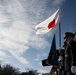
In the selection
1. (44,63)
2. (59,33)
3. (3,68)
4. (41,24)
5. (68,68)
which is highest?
(3,68)

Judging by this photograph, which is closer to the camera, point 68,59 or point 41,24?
point 68,59

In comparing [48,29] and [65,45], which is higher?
[48,29]

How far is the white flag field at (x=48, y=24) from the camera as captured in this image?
10844mm

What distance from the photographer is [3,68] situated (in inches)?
3883

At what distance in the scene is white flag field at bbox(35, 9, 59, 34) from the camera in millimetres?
10844

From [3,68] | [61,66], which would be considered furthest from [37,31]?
[3,68]

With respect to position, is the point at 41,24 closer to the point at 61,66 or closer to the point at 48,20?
the point at 48,20

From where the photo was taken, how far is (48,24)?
Answer: 1091 cm

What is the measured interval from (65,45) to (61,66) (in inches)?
27.1

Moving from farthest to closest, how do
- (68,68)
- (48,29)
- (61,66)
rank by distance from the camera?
(48,29) → (61,66) → (68,68)

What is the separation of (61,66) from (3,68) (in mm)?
92752

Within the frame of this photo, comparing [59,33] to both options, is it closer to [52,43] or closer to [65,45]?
[52,43]

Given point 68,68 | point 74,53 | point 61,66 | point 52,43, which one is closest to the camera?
point 74,53

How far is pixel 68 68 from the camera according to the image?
7016 mm
